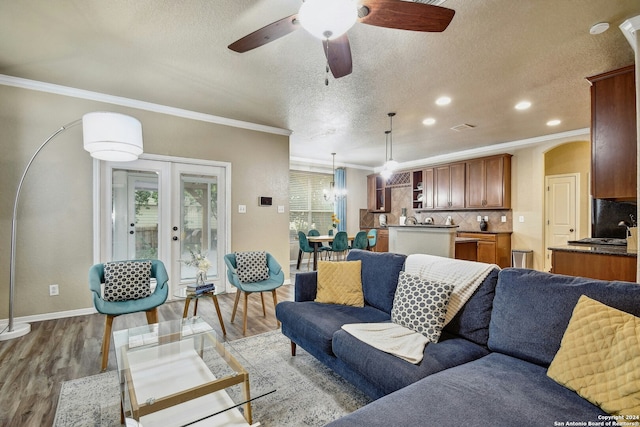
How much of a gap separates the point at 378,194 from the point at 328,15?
7.57 metres

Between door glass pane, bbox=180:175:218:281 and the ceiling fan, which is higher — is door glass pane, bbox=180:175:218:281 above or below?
below

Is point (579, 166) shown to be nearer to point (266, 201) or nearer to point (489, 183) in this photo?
point (489, 183)

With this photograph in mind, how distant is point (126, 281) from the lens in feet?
9.30

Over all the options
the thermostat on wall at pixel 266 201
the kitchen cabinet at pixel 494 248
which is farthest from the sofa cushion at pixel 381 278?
the kitchen cabinet at pixel 494 248

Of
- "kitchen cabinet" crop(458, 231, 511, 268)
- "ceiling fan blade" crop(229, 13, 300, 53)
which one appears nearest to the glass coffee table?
"ceiling fan blade" crop(229, 13, 300, 53)

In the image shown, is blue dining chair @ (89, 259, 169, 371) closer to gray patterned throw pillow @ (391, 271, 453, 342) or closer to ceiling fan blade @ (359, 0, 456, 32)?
gray patterned throw pillow @ (391, 271, 453, 342)

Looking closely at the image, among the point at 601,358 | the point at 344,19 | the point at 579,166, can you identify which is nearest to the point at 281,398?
the point at 601,358

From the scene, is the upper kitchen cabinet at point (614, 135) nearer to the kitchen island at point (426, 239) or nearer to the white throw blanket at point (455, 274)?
the kitchen island at point (426, 239)

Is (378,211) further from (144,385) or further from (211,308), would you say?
(144,385)

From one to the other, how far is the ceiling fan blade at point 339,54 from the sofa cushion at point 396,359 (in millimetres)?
1849

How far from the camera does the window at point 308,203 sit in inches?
310

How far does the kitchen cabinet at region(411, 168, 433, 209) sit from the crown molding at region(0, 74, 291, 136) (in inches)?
163

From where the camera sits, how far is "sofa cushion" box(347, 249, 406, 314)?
242 centimetres

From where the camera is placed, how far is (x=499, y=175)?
20.3 ft
